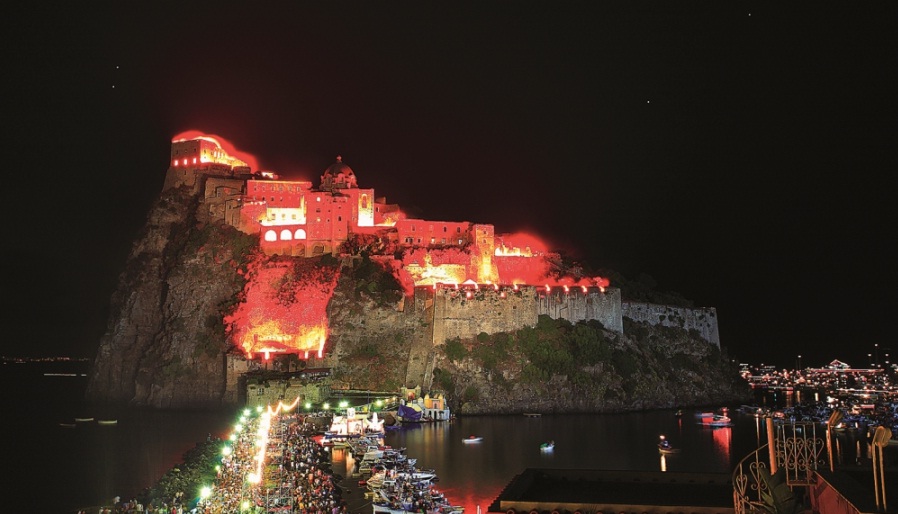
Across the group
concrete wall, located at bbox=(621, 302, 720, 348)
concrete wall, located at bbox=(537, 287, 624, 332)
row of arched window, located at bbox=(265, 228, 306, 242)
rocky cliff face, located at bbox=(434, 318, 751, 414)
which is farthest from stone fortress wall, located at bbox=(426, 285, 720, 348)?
row of arched window, located at bbox=(265, 228, 306, 242)

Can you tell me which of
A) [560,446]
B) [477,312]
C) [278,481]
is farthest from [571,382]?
[278,481]

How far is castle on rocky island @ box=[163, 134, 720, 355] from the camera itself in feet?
167

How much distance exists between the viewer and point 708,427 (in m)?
44.6

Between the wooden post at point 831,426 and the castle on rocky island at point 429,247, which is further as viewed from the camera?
the castle on rocky island at point 429,247

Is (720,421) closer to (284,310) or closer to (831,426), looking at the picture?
(284,310)

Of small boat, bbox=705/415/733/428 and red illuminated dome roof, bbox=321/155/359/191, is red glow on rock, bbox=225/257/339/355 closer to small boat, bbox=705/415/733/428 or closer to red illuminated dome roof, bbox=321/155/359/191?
red illuminated dome roof, bbox=321/155/359/191

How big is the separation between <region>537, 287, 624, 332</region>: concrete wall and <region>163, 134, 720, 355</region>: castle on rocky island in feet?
0.21

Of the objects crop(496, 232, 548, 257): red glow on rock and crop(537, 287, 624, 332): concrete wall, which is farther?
crop(496, 232, 548, 257): red glow on rock

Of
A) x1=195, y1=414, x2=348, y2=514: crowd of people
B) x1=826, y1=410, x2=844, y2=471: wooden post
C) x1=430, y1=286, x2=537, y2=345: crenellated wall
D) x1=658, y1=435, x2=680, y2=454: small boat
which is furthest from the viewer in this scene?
x1=430, y1=286, x2=537, y2=345: crenellated wall

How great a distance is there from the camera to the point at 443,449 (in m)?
36.6

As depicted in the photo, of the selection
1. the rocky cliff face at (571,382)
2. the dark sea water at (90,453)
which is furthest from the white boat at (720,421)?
the dark sea water at (90,453)

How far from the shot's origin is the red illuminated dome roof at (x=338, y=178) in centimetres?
6125

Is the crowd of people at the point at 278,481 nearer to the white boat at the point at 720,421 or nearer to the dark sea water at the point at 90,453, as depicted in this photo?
the dark sea water at the point at 90,453

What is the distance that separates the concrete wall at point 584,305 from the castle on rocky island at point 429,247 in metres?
0.06
